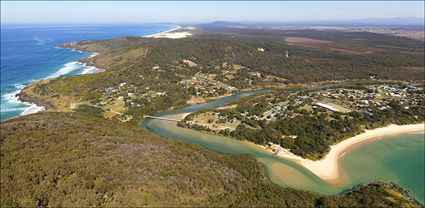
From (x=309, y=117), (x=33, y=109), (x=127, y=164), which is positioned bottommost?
(x=33, y=109)

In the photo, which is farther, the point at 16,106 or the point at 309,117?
the point at 16,106

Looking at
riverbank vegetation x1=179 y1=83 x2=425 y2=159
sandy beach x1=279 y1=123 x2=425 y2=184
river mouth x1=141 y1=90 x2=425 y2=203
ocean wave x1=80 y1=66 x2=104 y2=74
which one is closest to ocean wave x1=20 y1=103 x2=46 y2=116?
river mouth x1=141 y1=90 x2=425 y2=203

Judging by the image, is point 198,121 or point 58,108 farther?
point 58,108

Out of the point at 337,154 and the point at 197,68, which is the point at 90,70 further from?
the point at 337,154

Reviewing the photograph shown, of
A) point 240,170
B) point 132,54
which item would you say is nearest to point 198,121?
point 240,170

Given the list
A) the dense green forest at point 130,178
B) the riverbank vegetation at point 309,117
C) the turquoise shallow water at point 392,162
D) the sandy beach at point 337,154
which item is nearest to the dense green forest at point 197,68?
the riverbank vegetation at point 309,117

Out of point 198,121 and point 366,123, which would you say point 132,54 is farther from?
point 366,123

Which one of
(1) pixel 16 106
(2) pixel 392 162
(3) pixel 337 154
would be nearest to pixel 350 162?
(3) pixel 337 154
